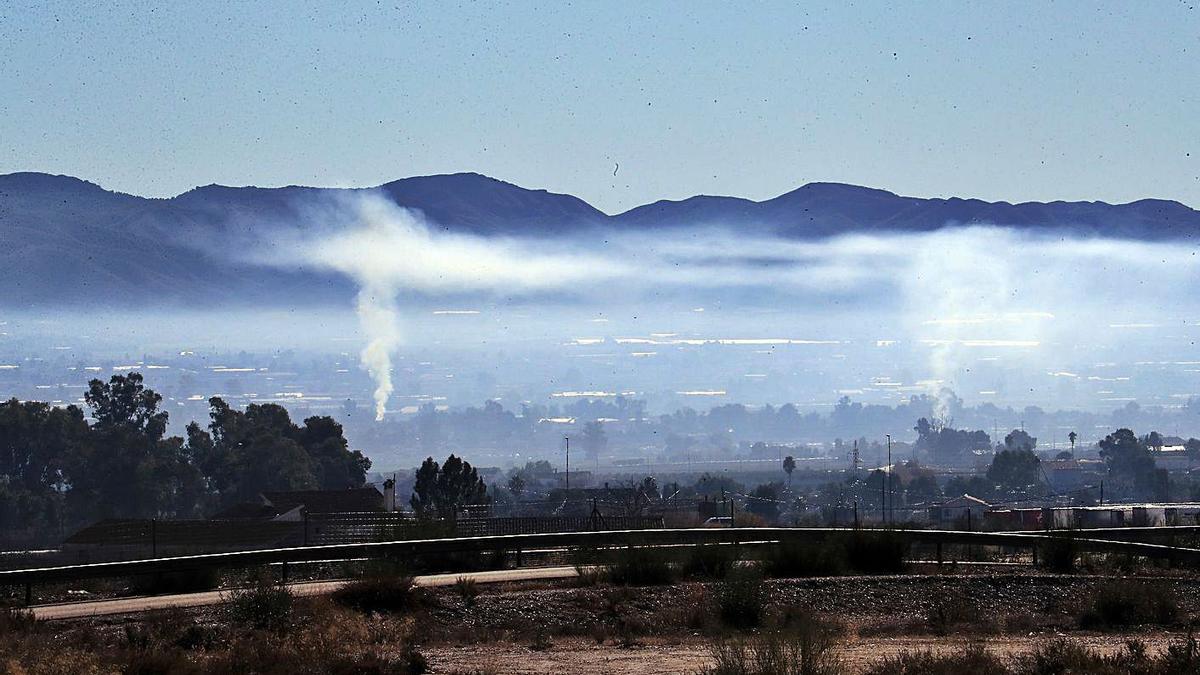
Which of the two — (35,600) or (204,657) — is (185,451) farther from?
(204,657)

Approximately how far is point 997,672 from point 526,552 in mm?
20343

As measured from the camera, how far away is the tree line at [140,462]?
14000 cm

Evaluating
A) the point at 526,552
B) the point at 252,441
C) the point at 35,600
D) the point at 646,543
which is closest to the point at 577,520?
the point at 526,552

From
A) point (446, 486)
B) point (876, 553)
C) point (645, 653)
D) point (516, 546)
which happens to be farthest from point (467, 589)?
point (446, 486)

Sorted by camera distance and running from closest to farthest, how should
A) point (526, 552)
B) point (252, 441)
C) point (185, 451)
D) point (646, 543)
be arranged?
point (646, 543) → point (526, 552) → point (252, 441) → point (185, 451)

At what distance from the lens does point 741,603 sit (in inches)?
943

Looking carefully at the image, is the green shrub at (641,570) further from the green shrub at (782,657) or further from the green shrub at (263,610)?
the green shrub at (782,657)

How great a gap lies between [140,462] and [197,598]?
126706mm

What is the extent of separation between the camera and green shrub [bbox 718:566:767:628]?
23750 mm

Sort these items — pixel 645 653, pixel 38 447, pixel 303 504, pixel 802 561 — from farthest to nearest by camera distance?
pixel 38 447 → pixel 303 504 → pixel 802 561 → pixel 645 653

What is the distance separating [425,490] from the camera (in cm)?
10650

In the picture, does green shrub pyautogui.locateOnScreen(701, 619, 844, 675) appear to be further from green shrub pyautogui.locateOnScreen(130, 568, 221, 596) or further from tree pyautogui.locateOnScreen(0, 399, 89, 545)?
tree pyautogui.locateOnScreen(0, 399, 89, 545)

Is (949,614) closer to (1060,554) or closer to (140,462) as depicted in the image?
(1060,554)

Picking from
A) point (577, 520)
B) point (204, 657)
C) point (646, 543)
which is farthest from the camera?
point (577, 520)
